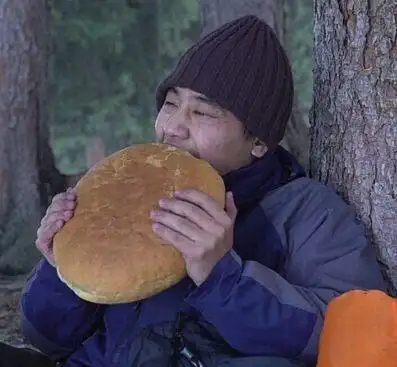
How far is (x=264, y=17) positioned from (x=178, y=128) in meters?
3.44

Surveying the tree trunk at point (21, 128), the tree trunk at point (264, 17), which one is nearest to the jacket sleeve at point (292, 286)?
the tree trunk at point (21, 128)

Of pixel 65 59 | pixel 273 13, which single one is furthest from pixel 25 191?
pixel 65 59

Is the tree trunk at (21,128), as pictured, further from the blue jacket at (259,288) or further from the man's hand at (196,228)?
the man's hand at (196,228)

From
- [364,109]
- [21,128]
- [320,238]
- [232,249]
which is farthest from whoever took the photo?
[21,128]

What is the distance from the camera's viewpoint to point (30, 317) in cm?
219

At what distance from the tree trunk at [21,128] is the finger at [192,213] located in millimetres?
A: 2777

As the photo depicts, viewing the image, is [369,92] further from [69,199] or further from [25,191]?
[25,191]

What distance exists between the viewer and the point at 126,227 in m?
1.82

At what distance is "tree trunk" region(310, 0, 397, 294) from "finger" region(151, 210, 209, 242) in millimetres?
691

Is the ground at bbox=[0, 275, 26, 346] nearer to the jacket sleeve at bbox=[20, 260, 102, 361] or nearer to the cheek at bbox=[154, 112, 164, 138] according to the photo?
the jacket sleeve at bbox=[20, 260, 102, 361]

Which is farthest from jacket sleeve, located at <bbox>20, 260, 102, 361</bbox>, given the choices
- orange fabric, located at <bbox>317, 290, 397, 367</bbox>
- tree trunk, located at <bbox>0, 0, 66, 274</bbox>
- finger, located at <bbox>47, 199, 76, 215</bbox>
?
tree trunk, located at <bbox>0, 0, 66, 274</bbox>

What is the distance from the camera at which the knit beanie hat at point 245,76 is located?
214cm

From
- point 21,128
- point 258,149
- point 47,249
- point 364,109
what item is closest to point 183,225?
point 47,249

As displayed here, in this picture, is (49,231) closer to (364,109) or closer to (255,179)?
(255,179)
